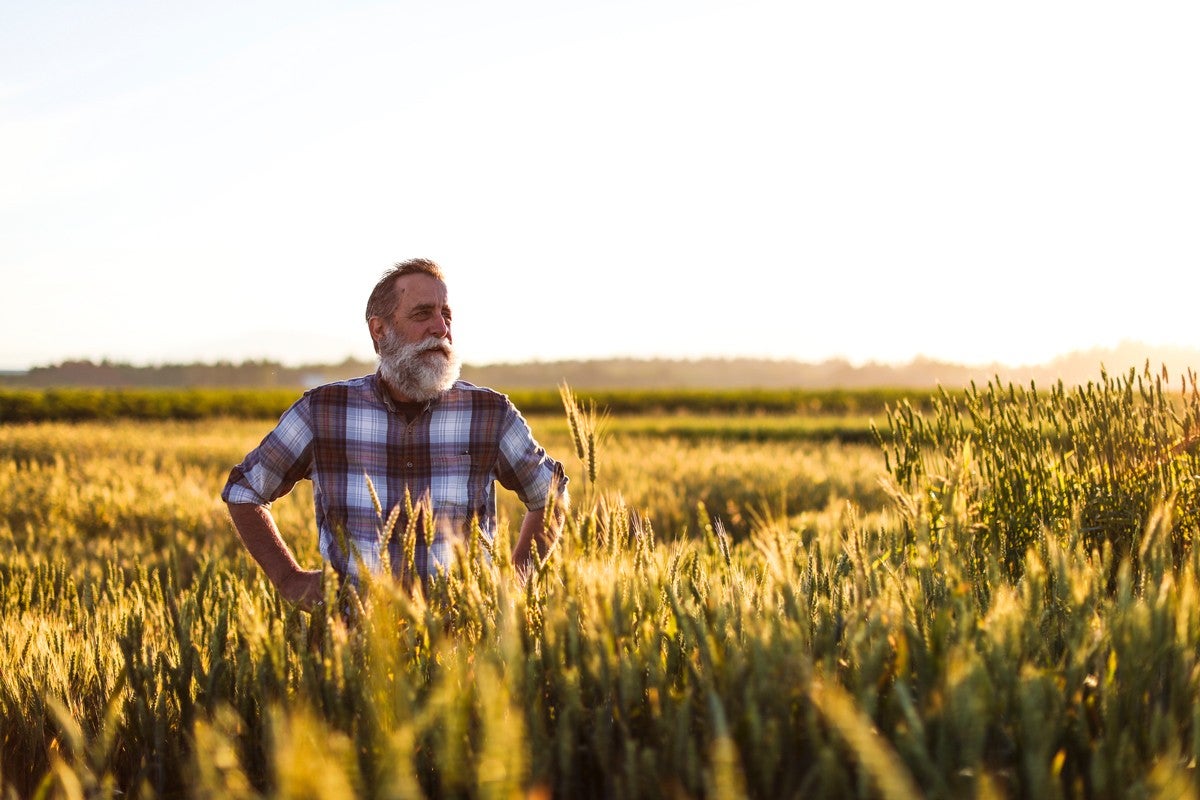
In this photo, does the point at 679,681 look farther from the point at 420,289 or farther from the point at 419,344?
the point at 420,289

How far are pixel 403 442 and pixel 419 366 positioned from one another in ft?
1.19

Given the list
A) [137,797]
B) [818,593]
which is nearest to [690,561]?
[818,593]

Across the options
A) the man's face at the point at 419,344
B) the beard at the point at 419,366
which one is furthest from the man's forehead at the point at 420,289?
the beard at the point at 419,366

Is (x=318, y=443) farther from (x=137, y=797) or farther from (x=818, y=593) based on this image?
(x=818, y=593)

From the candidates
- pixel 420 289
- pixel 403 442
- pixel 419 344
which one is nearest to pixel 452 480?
pixel 403 442

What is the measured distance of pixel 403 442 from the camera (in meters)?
3.83

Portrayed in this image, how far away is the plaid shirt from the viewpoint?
369 centimetres

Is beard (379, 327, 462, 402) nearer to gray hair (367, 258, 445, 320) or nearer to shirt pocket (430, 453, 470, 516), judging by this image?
gray hair (367, 258, 445, 320)

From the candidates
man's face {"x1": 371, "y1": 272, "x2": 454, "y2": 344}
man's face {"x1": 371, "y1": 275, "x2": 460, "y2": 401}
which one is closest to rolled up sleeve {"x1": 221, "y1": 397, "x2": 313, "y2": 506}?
man's face {"x1": 371, "y1": 275, "x2": 460, "y2": 401}

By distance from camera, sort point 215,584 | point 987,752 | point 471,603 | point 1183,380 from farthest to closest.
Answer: point 215,584
point 1183,380
point 471,603
point 987,752

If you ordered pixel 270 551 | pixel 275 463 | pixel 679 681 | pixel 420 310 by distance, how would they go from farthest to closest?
pixel 420 310, pixel 275 463, pixel 270 551, pixel 679 681

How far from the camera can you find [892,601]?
1.99 m

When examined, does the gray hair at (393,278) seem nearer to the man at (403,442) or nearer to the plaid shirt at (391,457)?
the man at (403,442)

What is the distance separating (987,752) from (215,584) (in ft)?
12.9
